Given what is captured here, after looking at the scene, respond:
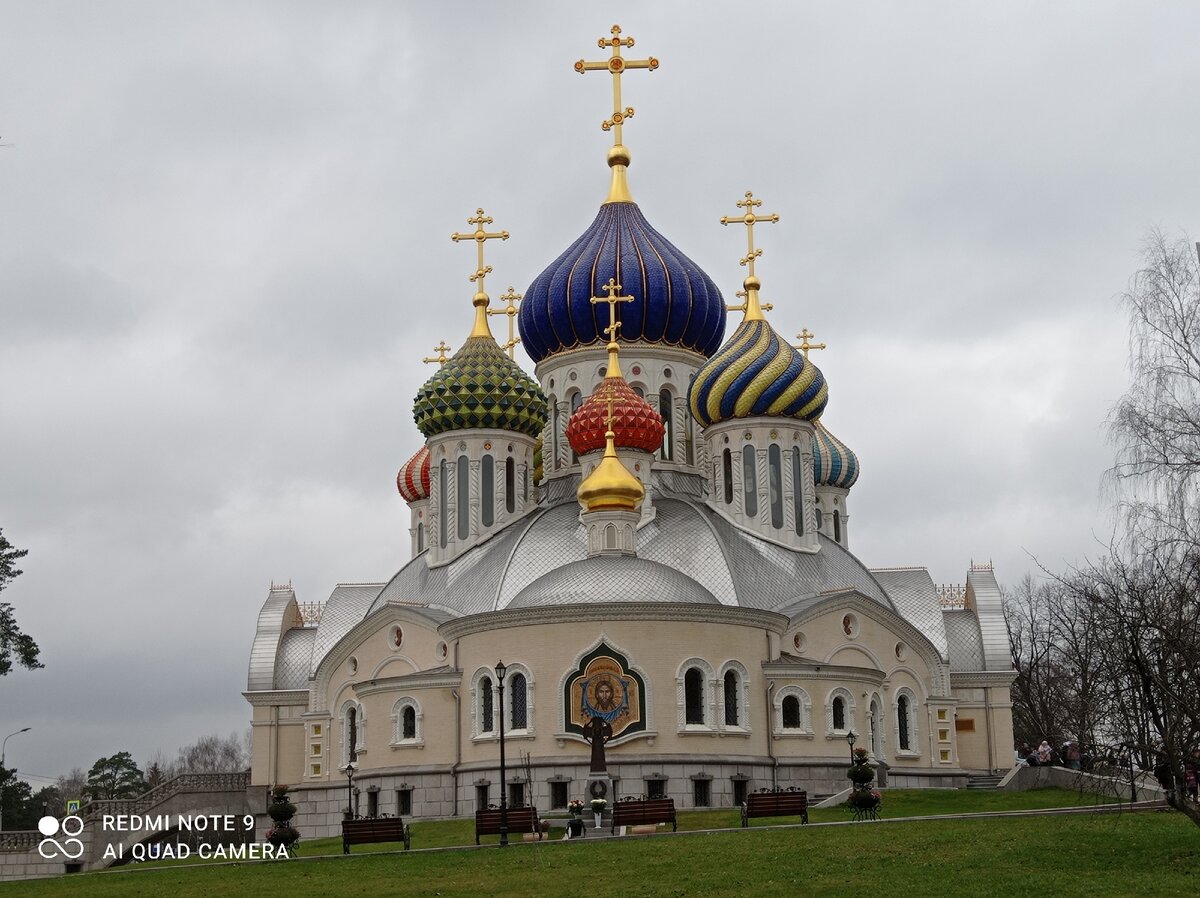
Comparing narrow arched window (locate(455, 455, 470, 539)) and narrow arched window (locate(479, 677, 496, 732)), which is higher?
narrow arched window (locate(455, 455, 470, 539))

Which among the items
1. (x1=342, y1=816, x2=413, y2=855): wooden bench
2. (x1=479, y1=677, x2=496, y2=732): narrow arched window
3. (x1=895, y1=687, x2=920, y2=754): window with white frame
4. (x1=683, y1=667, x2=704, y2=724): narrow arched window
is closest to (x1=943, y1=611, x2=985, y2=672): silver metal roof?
(x1=895, y1=687, x2=920, y2=754): window with white frame

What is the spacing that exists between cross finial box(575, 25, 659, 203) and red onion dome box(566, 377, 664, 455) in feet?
23.5

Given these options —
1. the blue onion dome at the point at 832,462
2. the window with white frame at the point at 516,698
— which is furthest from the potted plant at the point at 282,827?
the blue onion dome at the point at 832,462

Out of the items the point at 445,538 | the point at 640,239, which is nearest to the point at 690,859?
the point at 445,538

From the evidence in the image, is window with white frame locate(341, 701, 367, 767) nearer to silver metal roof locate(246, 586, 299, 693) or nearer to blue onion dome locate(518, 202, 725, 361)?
silver metal roof locate(246, 586, 299, 693)

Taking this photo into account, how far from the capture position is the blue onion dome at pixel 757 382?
1516 inches

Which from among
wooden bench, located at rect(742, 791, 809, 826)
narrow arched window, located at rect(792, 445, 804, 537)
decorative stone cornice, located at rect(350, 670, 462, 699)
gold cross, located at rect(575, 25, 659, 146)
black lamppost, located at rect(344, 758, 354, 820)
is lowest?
wooden bench, located at rect(742, 791, 809, 826)

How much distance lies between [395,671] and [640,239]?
12.4m

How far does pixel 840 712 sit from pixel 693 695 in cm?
354

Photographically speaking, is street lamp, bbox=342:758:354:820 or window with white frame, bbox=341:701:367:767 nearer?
street lamp, bbox=342:758:354:820

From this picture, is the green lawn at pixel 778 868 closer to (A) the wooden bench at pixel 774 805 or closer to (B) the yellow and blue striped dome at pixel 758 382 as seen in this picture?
(A) the wooden bench at pixel 774 805

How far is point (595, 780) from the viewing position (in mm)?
28203

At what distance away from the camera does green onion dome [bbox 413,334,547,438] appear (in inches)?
1544

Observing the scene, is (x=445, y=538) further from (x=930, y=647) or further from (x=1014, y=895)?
(x=1014, y=895)
